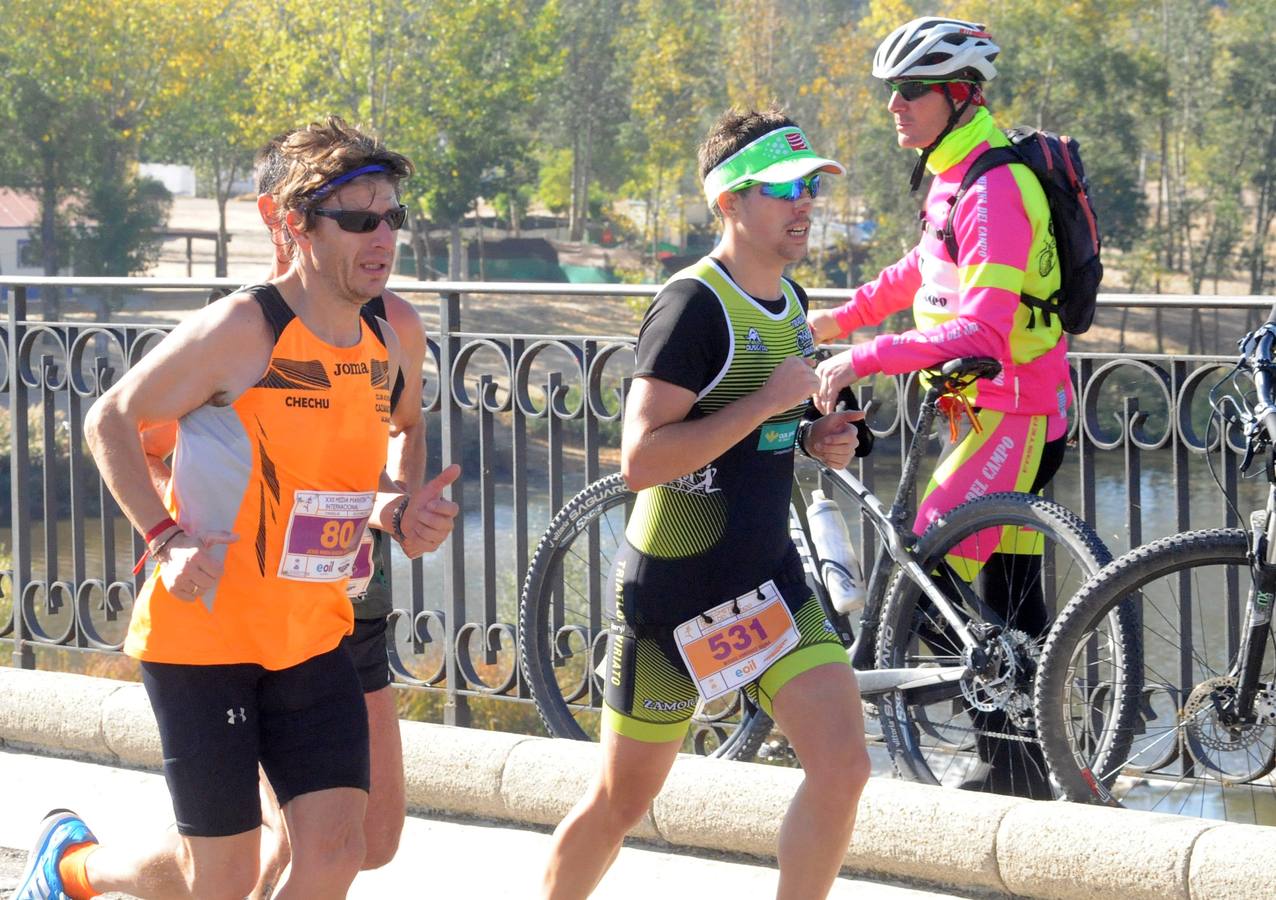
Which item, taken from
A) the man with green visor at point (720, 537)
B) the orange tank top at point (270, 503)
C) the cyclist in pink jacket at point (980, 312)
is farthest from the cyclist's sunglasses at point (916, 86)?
the orange tank top at point (270, 503)

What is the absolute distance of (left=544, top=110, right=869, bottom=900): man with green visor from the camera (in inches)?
124

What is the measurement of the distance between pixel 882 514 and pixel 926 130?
0.98 metres

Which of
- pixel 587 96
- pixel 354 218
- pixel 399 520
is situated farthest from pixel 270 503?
pixel 587 96

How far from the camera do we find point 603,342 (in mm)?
5031

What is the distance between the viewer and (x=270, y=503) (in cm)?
290

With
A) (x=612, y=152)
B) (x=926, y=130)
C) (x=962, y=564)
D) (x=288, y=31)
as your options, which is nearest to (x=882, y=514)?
(x=962, y=564)

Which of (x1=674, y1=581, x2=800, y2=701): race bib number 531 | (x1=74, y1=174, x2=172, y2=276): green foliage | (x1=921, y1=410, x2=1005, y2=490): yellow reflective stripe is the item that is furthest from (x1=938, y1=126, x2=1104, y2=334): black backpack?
(x1=74, y1=174, x2=172, y2=276): green foliage

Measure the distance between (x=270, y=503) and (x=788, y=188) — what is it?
1.13m

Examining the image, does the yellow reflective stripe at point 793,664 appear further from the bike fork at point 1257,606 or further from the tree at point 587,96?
the tree at point 587,96

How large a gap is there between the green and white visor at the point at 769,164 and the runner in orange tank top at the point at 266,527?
644 millimetres

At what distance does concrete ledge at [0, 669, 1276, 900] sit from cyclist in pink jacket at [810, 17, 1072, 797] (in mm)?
467

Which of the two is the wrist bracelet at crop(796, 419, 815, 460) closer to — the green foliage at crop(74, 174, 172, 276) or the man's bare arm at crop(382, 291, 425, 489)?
the man's bare arm at crop(382, 291, 425, 489)

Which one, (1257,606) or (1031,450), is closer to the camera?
(1257,606)

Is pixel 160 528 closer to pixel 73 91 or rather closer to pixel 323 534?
pixel 323 534
